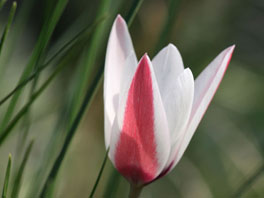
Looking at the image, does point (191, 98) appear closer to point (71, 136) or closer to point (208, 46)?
point (71, 136)

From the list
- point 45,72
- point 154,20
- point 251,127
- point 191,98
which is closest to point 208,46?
point 154,20

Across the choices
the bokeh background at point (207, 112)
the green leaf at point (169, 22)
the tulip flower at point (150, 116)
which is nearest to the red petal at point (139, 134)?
the tulip flower at point (150, 116)

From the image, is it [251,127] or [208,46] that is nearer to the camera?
[251,127]

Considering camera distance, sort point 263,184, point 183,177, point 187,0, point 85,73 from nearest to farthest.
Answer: point 85,73, point 263,184, point 183,177, point 187,0

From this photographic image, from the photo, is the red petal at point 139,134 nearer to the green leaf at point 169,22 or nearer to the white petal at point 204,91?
the white petal at point 204,91

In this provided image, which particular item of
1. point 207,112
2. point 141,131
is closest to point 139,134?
point 141,131

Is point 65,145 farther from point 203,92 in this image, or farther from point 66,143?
point 203,92
